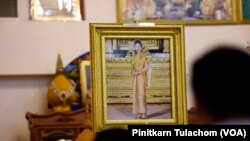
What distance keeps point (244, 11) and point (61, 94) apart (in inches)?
52.6

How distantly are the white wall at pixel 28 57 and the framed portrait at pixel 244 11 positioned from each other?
0.98ft

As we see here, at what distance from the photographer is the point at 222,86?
2.14 ft

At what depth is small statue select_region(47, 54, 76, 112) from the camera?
2140 mm

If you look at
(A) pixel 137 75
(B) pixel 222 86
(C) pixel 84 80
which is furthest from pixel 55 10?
(B) pixel 222 86

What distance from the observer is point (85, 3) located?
247 centimetres

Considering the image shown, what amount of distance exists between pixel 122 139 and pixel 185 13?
2.05m

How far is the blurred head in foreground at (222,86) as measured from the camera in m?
0.61

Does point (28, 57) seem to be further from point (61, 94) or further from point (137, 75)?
point (137, 75)

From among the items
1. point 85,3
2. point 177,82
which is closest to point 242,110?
point 177,82

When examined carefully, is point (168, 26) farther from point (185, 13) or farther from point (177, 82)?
point (185, 13)

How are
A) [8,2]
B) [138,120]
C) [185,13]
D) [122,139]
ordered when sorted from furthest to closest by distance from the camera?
[185,13], [8,2], [138,120], [122,139]

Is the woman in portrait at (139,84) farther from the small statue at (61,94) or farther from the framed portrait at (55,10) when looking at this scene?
the framed portrait at (55,10)

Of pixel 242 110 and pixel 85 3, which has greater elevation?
pixel 85 3

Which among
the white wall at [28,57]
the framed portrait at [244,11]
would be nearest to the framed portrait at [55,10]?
the white wall at [28,57]
